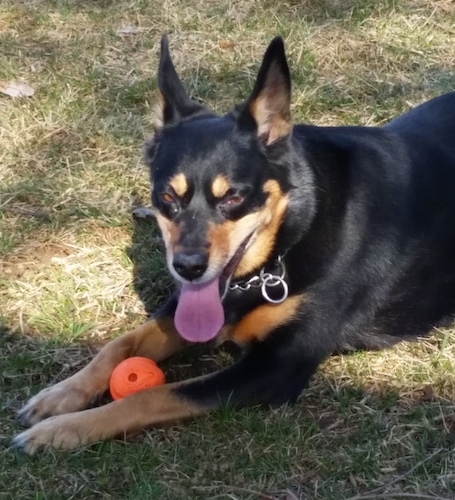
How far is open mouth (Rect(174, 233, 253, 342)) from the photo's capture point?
3.59 meters

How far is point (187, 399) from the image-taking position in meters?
3.47

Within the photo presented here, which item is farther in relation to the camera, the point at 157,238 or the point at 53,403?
the point at 157,238

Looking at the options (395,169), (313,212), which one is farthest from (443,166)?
(313,212)

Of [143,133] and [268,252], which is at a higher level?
[268,252]

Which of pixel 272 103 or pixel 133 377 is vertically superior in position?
pixel 272 103

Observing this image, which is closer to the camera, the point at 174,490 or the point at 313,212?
the point at 174,490

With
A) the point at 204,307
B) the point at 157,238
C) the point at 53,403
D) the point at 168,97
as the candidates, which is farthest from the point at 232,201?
the point at 157,238

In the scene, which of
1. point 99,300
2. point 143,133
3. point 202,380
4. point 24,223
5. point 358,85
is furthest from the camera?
point 358,85

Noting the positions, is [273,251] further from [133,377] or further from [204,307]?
[133,377]

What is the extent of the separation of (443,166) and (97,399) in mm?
1984

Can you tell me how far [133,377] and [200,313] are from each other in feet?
1.32

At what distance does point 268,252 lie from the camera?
370 centimetres

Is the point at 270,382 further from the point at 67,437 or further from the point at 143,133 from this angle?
the point at 143,133

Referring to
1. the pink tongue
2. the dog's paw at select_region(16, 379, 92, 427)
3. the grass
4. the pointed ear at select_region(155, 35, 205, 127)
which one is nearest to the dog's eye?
the pink tongue
